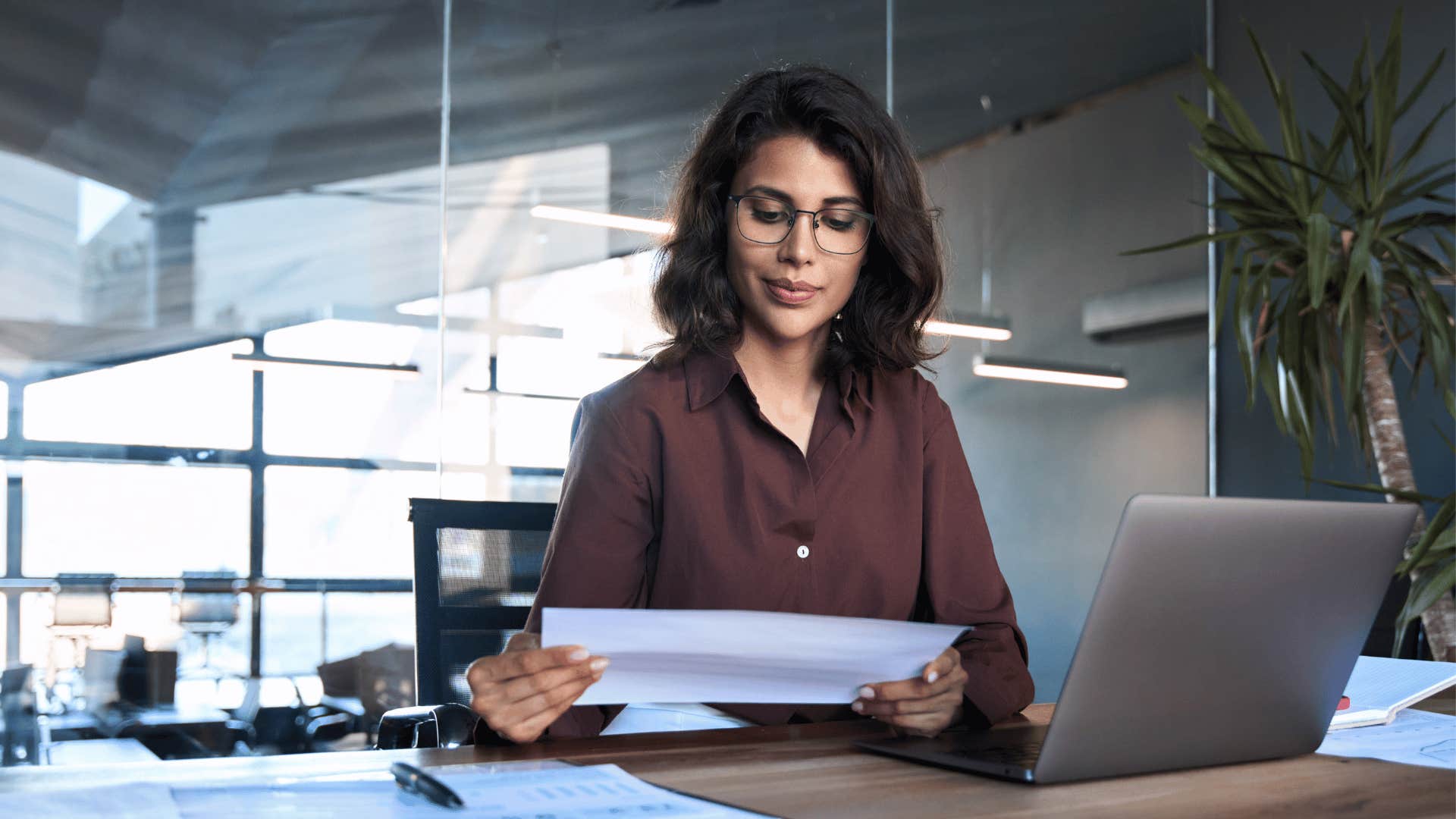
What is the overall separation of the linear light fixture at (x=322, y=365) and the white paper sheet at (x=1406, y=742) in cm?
293

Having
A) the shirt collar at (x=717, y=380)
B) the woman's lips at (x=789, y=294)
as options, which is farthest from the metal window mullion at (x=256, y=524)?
the woman's lips at (x=789, y=294)

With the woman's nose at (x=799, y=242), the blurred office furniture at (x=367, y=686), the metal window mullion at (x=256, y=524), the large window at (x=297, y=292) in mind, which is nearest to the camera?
the woman's nose at (x=799, y=242)

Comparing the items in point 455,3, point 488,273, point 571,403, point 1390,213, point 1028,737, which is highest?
point 455,3

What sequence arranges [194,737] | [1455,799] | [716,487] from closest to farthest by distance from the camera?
1. [1455,799]
2. [716,487]
3. [194,737]

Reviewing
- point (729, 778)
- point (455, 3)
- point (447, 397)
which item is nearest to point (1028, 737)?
point (729, 778)

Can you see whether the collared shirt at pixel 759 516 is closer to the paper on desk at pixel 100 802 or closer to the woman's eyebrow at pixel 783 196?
the woman's eyebrow at pixel 783 196

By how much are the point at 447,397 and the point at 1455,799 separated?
319cm

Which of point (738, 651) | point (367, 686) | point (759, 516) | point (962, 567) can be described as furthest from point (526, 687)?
point (367, 686)

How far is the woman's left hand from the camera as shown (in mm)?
1249

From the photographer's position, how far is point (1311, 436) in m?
3.70

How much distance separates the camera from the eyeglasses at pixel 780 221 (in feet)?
5.43

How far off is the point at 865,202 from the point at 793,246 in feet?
0.53

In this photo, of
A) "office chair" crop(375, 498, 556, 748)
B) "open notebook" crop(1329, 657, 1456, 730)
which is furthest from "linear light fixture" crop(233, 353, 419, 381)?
"open notebook" crop(1329, 657, 1456, 730)

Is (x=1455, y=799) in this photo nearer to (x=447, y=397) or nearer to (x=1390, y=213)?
(x=447, y=397)
